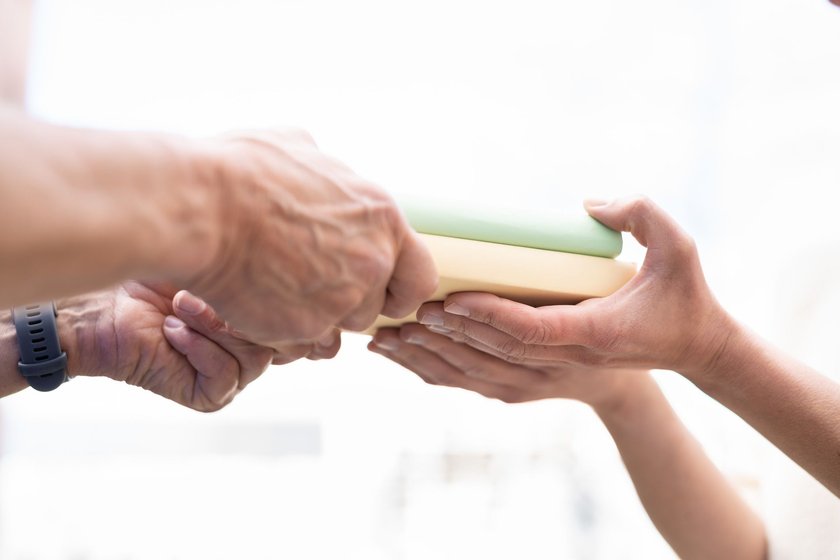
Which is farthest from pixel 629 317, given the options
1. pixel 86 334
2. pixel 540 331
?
pixel 86 334

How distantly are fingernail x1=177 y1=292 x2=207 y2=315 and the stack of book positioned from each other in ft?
0.84

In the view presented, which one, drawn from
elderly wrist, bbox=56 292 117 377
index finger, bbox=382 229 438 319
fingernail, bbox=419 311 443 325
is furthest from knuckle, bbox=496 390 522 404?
elderly wrist, bbox=56 292 117 377

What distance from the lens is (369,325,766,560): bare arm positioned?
116 centimetres

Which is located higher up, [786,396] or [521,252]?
[521,252]

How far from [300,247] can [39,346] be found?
50cm

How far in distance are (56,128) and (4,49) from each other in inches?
42.1

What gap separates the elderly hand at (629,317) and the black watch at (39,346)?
1.64 feet


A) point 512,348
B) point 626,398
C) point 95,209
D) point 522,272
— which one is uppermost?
point 95,209

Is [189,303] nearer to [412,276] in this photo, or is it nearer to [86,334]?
[86,334]

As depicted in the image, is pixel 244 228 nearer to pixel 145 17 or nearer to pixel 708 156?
pixel 145 17

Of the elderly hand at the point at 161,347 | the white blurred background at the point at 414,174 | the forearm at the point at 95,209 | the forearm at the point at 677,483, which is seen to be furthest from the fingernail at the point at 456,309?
the white blurred background at the point at 414,174

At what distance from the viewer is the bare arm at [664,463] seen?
1.16 m

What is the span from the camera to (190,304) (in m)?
0.99

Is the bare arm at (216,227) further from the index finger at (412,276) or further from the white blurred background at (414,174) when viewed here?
the white blurred background at (414,174)
